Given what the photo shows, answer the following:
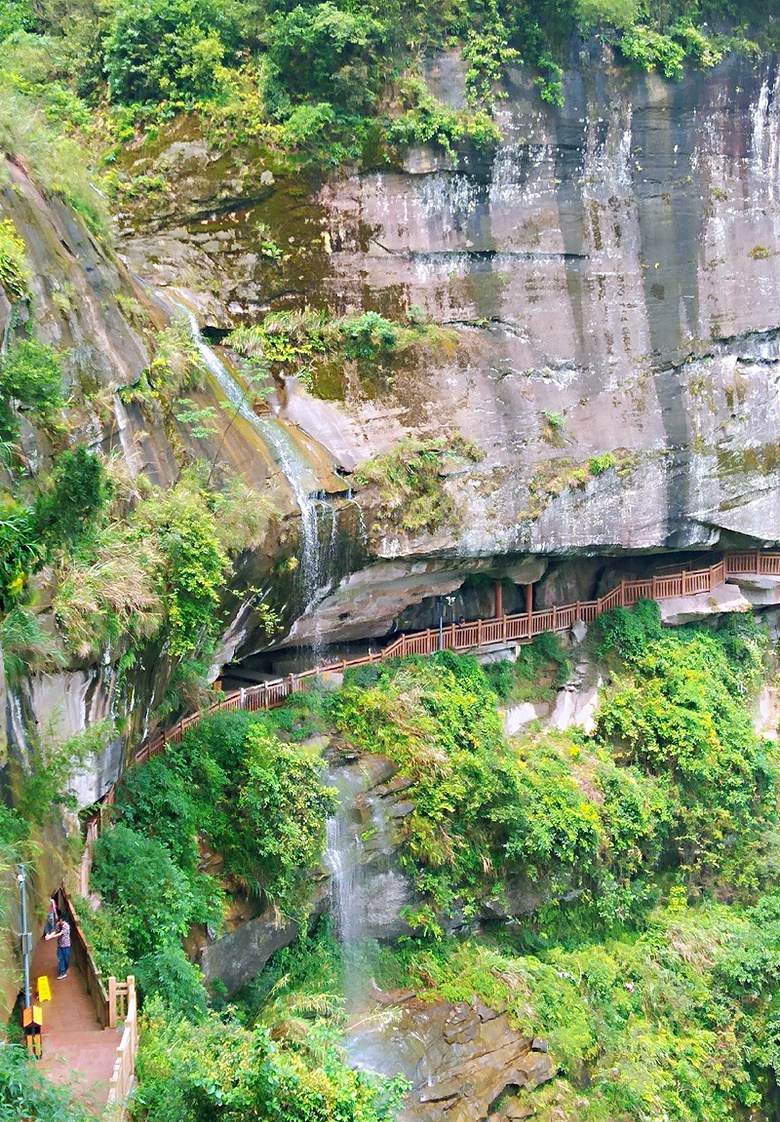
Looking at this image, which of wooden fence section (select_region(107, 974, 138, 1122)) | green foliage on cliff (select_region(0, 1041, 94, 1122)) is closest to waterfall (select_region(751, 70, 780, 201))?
wooden fence section (select_region(107, 974, 138, 1122))

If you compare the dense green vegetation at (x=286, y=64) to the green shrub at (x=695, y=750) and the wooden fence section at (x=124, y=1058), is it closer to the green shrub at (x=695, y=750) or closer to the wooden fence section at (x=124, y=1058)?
the green shrub at (x=695, y=750)

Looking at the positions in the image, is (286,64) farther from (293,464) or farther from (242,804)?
(242,804)

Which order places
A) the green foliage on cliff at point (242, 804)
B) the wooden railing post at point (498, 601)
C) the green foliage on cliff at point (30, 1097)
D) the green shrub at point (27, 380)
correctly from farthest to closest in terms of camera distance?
A: the wooden railing post at point (498, 601)
the green foliage on cliff at point (242, 804)
the green shrub at point (27, 380)
the green foliage on cliff at point (30, 1097)

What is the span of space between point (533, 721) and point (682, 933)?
4186 mm

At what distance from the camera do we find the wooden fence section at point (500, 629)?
49.5ft

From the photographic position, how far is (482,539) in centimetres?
1686

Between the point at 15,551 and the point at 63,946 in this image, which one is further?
the point at 63,946

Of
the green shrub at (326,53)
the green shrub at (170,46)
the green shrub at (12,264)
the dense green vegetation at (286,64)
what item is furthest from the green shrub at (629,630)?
the green shrub at (12,264)

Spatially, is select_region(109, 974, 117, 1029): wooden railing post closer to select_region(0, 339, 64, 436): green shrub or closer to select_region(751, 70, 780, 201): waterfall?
select_region(0, 339, 64, 436): green shrub

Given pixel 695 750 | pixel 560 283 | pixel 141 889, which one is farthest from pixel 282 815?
pixel 560 283

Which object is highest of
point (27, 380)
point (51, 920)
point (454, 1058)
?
point (27, 380)

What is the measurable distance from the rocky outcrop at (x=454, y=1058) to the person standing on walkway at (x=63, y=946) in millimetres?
4855

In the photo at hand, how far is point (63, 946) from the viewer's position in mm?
9922

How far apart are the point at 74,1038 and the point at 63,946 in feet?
3.09
